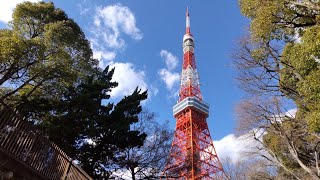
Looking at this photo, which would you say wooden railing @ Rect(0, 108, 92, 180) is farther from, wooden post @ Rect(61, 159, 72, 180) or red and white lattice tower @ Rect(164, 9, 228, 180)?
red and white lattice tower @ Rect(164, 9, 228, 180)

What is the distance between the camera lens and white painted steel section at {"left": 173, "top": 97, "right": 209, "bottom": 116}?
35719 mm

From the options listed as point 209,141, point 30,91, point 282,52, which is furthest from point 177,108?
point 282,52

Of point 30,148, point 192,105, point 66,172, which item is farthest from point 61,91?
point 192,105

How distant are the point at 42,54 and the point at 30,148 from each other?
5.69 metres

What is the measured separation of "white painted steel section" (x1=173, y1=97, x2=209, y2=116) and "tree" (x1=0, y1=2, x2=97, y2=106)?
24.7 metres

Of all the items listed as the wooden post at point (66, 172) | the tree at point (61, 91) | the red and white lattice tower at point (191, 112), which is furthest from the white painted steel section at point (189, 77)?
the wooden post at point (66, 172)

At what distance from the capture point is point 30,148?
457 centimetres

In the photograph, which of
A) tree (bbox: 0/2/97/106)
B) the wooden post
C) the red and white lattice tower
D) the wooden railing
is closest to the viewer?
the wooden railing

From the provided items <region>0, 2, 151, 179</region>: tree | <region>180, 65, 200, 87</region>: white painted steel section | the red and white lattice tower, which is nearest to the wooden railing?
<region>0, 2, 151, 179</region>: tree

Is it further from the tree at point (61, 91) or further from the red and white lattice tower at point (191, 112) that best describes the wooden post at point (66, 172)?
the red and white lattice tower at point (191, 112)

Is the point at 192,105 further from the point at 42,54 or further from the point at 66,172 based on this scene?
the point at 66,172

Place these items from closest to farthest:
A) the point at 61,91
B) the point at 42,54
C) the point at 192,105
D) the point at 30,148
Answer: the point at 30,148, the point at 42,54, the point at 61,91, the point at 192,105

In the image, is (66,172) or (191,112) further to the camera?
(191,112)

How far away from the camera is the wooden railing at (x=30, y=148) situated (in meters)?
4.10
